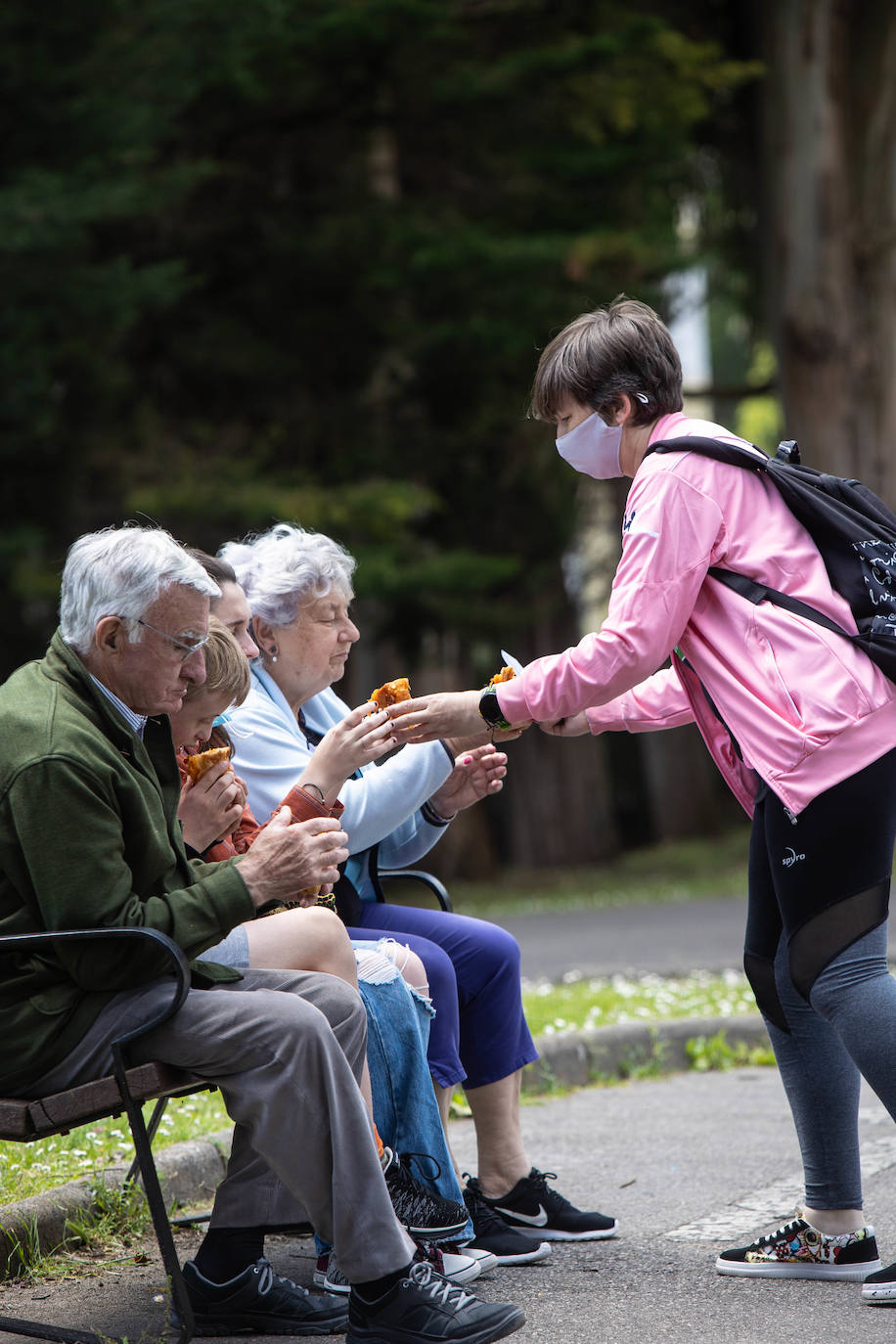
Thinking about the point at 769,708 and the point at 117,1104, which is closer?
the point at 117,1104

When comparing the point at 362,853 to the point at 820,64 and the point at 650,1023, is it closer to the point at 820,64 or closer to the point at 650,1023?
the point at 650,1023

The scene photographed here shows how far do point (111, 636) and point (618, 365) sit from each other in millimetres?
1287

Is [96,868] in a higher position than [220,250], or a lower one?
lower

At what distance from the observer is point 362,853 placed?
13.1ft

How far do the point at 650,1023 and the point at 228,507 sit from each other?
293 inches

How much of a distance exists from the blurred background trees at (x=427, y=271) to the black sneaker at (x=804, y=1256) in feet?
30.6

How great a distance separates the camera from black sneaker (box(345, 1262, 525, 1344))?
112 inches

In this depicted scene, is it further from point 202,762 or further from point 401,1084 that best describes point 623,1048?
point 202,762

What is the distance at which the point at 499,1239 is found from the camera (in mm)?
3646

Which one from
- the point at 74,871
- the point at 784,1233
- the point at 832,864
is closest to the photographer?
the point at 74,871

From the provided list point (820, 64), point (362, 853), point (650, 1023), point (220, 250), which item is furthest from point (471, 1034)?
point (820, 64)

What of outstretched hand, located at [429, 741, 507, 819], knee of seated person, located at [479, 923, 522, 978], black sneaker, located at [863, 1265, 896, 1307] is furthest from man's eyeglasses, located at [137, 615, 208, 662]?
black sneaker, located at [863, 1265, 896, 1307]

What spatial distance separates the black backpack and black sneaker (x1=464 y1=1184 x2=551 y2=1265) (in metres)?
1.63

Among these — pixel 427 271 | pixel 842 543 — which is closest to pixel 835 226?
pixel 427 271
